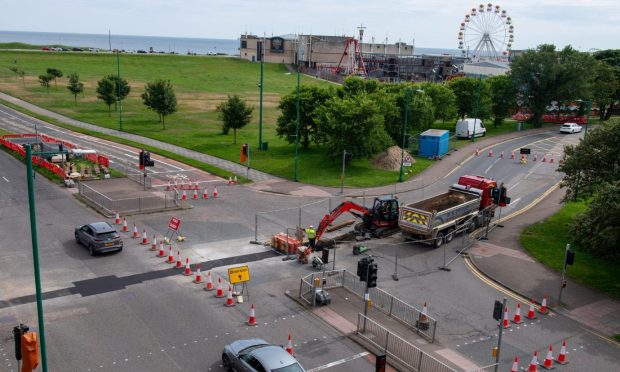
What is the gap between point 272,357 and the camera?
1526 cm

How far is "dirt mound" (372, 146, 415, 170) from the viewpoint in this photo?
155 ft

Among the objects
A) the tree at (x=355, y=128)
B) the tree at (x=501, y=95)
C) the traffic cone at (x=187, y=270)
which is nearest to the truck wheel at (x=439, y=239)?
the traffic cone at (x=187, y=270)

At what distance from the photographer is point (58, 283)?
22312 millimetres

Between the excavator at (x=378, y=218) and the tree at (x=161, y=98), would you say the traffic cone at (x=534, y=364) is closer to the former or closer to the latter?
the excavator at (x=378, y=218)

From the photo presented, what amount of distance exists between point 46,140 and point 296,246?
34.2 meters

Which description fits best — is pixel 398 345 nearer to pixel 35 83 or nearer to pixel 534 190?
pixel 534 190

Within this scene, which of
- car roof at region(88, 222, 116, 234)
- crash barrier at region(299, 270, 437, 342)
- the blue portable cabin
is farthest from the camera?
the blue portable cabin

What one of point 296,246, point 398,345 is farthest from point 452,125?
point 398,345

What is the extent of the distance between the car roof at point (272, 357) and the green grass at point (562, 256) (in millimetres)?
15965

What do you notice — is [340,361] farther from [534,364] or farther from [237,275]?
[534,364]

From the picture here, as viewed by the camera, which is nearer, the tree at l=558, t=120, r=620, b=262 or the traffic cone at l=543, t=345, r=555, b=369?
the traffic cone at l=543, t=345, r=555, b=369

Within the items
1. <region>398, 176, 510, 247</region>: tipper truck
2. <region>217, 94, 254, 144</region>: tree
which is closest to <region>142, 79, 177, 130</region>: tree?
<region>217, 94, 254, 144</region>: tree

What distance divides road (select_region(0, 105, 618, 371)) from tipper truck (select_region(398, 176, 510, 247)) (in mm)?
1054

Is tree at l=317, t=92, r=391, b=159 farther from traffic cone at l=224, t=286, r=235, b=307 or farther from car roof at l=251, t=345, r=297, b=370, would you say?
car roof at l=251, t=345, r=297, b=370
